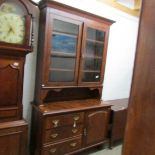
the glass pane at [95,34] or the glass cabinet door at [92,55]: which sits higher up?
the glass pane at [95,34]

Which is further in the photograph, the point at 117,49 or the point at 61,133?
the point at 117,49

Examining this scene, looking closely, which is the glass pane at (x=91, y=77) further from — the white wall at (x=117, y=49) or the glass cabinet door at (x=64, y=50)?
the white wall at (x=117, y=49)

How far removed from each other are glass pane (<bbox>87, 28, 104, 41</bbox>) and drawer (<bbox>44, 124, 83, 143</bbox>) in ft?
4.06

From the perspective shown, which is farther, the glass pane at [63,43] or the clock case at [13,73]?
the glass pane at [63,43]

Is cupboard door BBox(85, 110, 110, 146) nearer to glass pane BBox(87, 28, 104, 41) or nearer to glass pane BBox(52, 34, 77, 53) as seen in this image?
glass pane BBox(52, 34, 77, 53)

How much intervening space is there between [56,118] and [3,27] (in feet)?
3.77

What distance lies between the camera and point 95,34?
2.73m

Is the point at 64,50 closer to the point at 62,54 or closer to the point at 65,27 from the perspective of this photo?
the point at 62,54

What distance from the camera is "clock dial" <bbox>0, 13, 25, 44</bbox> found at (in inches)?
74.0

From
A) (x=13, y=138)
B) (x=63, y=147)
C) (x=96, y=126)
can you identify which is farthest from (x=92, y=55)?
(x=13, y=138)

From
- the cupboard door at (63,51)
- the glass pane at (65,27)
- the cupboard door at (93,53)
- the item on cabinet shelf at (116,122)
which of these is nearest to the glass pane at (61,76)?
the cupboard door at (63,51)

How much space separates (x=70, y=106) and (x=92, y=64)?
2.39ft

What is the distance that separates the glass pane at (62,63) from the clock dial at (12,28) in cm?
51

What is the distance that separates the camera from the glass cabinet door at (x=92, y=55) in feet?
8.61
